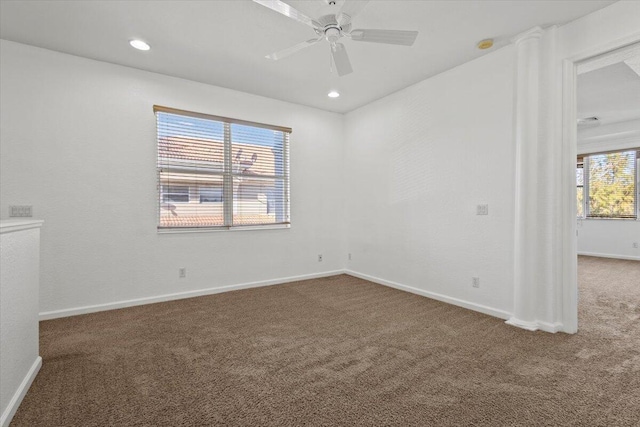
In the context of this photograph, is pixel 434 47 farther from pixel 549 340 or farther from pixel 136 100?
pixel 136 100

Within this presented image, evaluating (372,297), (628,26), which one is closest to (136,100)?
(372,297)

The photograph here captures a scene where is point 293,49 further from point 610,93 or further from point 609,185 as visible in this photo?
point 609,185

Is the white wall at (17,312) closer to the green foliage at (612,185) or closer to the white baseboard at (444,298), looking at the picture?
the white baseboard at (444,298)

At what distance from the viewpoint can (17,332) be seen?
5.51ft

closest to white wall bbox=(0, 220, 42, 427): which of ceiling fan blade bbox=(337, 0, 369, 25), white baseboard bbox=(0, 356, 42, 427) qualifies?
white baseboard bbox=(0, 356, 42, 427)

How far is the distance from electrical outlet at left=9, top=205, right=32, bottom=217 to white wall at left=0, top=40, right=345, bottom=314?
47 millimetres

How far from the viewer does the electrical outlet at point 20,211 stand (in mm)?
2900

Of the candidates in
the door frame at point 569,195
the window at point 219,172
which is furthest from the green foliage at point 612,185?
the window at point 219,172

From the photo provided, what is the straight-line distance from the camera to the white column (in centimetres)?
272

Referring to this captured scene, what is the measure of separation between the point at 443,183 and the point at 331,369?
2.53 meters

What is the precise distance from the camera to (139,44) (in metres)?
2.94

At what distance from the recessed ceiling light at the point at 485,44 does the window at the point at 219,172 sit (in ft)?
8.61

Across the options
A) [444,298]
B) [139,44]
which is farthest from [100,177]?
[444,298]

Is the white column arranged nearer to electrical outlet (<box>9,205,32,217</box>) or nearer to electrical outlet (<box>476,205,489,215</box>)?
electrical outlet (<box>476,205,489,215</box>)
